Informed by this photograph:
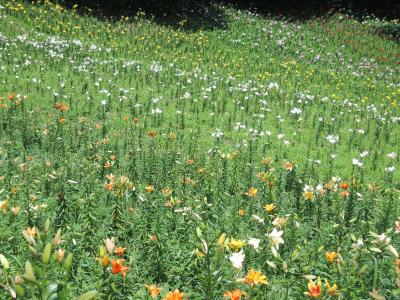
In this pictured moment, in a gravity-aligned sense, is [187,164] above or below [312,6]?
below

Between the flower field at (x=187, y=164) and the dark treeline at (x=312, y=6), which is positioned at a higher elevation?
the dark treeline at (x=312, y=6)

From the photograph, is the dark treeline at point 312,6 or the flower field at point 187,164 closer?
the flower field at point 187,164

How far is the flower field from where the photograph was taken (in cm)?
316

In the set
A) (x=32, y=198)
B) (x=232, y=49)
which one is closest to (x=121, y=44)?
(x=232, y=49)

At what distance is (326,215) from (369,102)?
24.6ft

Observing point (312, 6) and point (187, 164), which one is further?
point (312, 6)

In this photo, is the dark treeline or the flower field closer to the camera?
the flower field

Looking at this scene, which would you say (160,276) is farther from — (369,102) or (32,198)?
(369,102)

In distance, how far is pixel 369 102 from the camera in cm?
1123

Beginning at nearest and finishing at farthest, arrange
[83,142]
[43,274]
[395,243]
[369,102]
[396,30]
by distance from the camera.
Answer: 1. [43,274]
2. [395,243]
3. [83,142]
4. [369,102]
5. [396,30]

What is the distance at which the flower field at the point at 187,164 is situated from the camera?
124 inches

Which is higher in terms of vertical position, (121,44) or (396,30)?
(396,30)

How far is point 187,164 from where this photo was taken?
223 inches

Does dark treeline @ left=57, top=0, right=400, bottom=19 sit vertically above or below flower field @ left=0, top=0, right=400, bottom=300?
above
